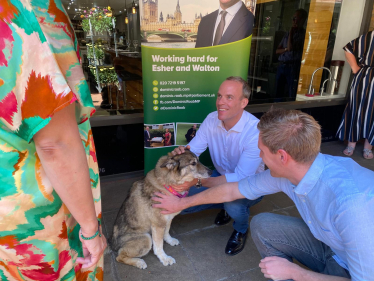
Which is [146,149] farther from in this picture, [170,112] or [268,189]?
[268,189]

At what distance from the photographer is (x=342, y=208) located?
1595 mm

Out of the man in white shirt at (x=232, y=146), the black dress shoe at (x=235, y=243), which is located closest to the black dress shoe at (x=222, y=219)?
the man in white shirt at (x=232, y=146)

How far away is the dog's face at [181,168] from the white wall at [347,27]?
5.70 meters

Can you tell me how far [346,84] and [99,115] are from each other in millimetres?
6129

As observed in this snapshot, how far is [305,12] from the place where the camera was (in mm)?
6168

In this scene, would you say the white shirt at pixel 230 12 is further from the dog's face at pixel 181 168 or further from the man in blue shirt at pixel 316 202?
the man in blue shirt at pixel 316 202

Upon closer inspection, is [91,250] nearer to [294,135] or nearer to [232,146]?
[294,135]

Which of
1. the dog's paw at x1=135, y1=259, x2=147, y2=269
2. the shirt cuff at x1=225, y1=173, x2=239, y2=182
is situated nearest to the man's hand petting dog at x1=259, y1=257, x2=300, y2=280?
the shirt cuff at x1=225, y1=173, x2=239, y2=182

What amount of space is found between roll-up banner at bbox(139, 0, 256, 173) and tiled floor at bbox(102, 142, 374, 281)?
121 cm

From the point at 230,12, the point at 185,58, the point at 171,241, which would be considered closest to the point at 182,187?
the point at 171,241

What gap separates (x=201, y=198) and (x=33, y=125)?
196cm

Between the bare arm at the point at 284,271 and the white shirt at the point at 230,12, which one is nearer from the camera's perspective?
the bare arm at the point at 284,271

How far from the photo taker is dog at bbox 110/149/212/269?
2.78 metres

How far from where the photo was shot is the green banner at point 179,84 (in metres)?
3.79
